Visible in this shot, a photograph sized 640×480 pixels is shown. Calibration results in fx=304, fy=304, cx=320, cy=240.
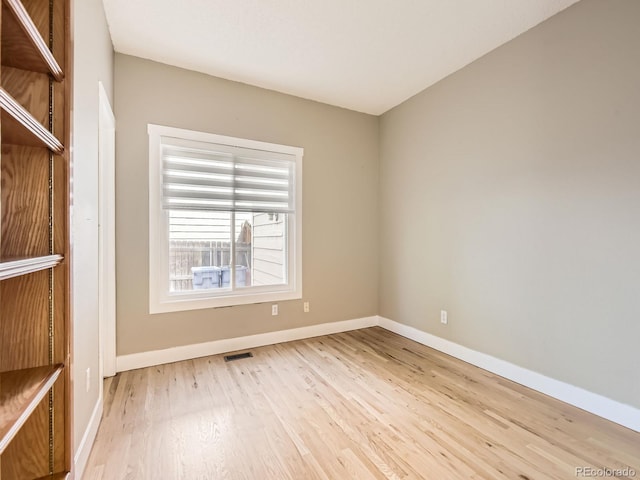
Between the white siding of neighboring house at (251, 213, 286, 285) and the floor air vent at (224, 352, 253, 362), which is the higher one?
the white siding of neighboring house at (251, 213, 286, 285)

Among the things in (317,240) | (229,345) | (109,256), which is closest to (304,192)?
(317,240)

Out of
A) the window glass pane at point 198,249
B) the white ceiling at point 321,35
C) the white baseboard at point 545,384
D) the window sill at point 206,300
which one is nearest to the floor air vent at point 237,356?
the window sill at point 206,300

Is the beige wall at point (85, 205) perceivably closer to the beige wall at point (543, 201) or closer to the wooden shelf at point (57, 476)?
the wooden shelf at point (57, 476)

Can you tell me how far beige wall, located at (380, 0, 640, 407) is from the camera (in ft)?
6.41

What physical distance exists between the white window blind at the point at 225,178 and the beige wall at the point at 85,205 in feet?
3.31

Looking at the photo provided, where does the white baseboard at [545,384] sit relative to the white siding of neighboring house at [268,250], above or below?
below

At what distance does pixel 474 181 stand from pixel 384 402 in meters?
2.10

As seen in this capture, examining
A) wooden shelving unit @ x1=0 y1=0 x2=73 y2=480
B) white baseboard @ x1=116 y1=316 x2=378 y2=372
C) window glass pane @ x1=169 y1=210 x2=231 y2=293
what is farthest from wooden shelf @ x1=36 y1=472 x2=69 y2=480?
window glass pane @ x1=169 y1=210 x2=231 y2=293

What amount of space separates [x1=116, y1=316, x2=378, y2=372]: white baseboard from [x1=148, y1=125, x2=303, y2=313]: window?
387 millimetres

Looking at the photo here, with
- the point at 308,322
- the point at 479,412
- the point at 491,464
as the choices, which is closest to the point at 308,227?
the point at 308,322

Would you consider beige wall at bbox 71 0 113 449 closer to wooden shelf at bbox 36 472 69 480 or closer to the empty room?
the empty room

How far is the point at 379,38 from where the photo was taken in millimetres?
2490

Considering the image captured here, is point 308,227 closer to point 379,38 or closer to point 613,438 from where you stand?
point 379,38

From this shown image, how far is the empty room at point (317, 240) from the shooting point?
1079 mm
